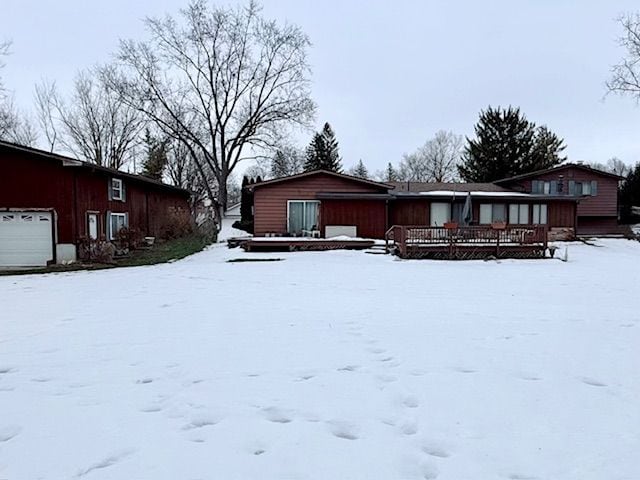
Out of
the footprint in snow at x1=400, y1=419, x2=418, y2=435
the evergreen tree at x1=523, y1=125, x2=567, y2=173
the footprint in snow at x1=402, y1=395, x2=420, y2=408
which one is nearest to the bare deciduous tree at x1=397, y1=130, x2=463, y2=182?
the evergreen tree at x1=523, y1=125, x2=567, y2=173

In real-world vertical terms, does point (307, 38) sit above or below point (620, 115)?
above

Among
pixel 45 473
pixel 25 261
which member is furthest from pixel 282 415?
pixel 25 261

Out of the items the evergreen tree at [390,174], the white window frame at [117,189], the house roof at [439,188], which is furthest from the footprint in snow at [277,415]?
the evergreen tree at [390,174]

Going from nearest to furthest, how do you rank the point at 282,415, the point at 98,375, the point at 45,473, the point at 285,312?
the point at 45,473
the point at 282,415
the point at 98,375
the point at 285,312

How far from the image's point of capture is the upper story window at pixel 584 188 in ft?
88.9

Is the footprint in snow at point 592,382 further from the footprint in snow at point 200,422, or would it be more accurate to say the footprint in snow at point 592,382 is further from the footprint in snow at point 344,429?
the footprint in snow at point 200,422

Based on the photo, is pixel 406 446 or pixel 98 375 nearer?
pixel 406 446

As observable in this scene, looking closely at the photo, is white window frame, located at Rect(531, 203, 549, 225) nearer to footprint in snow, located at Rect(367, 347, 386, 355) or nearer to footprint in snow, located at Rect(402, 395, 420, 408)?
footprint in snow, located at Rect(367, 347, 386, 355)

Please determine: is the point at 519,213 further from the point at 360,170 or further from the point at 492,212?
the point at 360,170

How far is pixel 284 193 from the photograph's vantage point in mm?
20719

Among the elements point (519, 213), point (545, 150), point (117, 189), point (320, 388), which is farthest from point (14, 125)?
point (545, 150)

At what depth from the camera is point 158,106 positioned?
101ft

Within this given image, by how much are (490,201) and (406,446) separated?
2148 cm

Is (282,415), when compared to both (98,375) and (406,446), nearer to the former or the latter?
(406,446)
